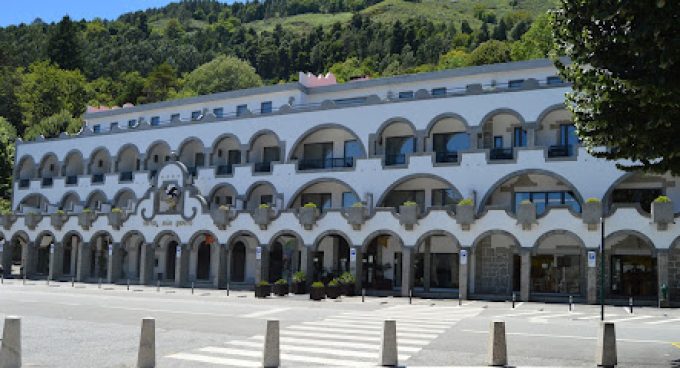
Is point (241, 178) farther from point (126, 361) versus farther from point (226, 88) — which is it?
point (226, 88)

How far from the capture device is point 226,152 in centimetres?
5422

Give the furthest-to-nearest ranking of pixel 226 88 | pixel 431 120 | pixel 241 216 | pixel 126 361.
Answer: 1. pixel 226 88
2. pixel 241 216
3. pixel 431 120
4. pixel 126 361

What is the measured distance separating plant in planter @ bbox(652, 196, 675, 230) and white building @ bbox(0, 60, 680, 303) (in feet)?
0.22

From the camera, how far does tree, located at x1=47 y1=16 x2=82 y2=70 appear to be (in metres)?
117

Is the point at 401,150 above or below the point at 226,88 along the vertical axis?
below

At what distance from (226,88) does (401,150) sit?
5851cm

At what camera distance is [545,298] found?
3753 cm

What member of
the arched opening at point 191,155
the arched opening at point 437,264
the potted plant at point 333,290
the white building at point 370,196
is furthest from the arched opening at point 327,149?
the potted plant at point 333,290

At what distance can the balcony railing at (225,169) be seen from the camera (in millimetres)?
51719

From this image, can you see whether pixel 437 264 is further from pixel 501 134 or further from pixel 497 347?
pixel 497 347

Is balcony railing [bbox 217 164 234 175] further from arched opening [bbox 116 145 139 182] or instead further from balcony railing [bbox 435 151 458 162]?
balcony railing [bbox 435 151 458 162]

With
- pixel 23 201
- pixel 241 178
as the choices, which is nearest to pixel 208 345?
pixel 241 178

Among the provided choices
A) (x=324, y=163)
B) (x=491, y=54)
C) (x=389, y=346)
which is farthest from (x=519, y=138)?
(x=491, y=54)

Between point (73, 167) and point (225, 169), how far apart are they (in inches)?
748
